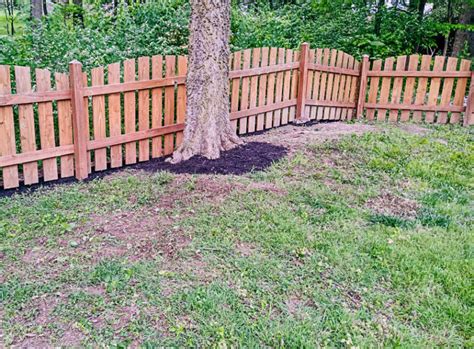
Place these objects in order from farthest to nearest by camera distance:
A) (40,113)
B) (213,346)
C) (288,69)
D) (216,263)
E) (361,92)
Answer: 1. (361,92)
2. (288,69)
3. (40,113)
4. (216,263)
5. (213,346)

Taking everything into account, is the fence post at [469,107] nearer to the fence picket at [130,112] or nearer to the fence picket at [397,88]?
the fence picket at [397,88]

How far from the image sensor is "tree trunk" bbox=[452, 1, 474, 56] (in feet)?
33.6

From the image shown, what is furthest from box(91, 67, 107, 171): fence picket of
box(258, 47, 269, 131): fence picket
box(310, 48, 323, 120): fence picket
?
box(310, 48, 323, 120): fence picket

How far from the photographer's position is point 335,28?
420 inches

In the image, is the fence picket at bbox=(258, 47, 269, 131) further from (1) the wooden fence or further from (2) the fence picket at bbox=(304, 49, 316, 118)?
(2) the fence picket at bbox=(304, 49, 316, 118)

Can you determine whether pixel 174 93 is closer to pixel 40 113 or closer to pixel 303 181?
pixel 40 113

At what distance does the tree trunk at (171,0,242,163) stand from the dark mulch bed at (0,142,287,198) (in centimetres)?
16

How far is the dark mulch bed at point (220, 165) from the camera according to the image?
4.83 m

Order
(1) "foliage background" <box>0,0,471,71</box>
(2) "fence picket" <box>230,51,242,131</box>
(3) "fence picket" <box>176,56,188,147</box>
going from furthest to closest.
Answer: (2) "fence picket" <box>230,51,242,131</box> → (1) "foliage background" <box>0,0,471,71</box> → (3) "fence picket" <box>176,56,188,147</box>

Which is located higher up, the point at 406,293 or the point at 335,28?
the point at 335,28

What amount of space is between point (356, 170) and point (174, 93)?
2377 mm

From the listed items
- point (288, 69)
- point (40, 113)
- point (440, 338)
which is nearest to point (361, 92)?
point (288, 69)

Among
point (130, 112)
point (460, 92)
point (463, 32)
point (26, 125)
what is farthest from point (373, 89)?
point (26, 125)

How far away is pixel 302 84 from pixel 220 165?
3014 mm
